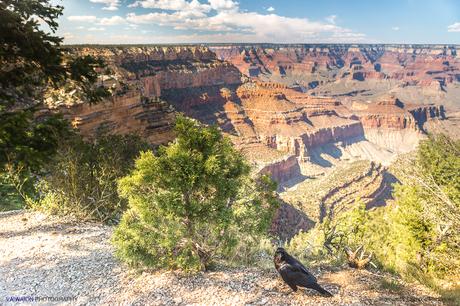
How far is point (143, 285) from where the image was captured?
9.66 metres

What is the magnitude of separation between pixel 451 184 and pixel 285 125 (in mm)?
111531

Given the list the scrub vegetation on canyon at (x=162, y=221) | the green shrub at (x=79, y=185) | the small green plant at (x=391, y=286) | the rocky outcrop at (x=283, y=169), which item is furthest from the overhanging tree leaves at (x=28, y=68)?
the rocky outcrop at (x=283, y=169)

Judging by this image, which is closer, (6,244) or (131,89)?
(6,244)

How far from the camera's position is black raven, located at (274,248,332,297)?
27.8 ft

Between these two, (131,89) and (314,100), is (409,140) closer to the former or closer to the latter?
(314,100)

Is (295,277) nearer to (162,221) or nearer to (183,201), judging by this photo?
(183,201)

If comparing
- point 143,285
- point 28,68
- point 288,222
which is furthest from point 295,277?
point 288,222

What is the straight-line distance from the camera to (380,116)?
188 metres

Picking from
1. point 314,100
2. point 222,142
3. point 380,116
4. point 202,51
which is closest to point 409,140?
point 380,116

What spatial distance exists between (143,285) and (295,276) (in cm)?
398

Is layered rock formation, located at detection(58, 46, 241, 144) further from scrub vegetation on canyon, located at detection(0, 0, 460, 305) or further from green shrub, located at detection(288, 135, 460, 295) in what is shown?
green shrub, located at detection(288, 135, 460, 295)

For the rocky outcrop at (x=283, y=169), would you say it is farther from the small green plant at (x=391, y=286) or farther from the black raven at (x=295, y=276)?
the black raven at (x=295, y=276)

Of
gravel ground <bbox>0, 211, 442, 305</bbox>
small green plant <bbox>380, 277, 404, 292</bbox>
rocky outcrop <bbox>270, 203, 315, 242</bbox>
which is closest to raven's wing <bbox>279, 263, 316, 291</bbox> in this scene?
gravel ground <bbox>0, 211, 442, 305</bbox>

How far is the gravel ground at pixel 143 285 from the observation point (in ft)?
28.6
